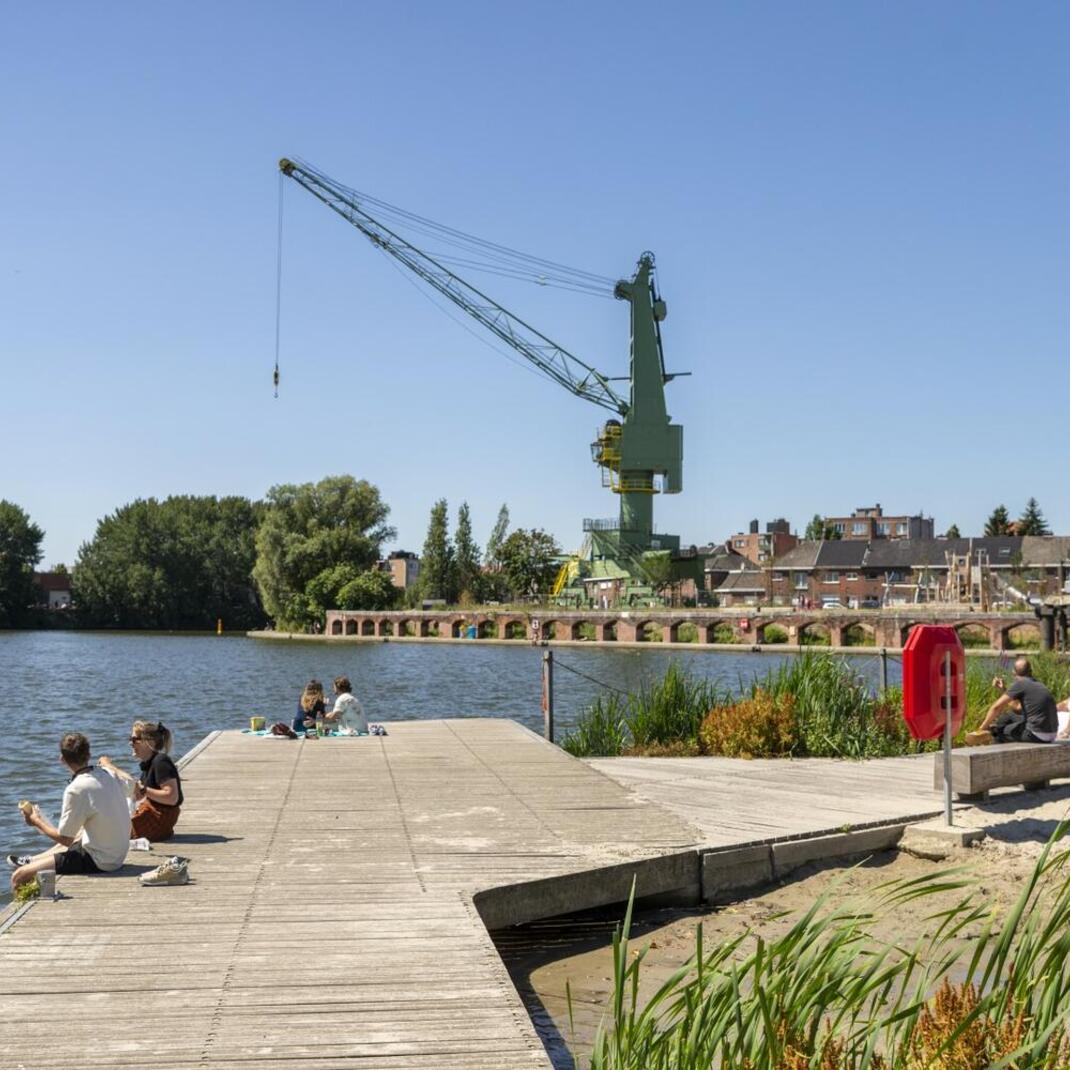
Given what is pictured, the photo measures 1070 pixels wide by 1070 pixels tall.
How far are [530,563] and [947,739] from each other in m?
90.3

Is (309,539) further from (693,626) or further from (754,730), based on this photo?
(754,730)

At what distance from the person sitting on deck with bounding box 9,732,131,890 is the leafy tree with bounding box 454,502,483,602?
9444 centimetres

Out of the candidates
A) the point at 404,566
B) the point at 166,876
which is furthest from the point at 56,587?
the point at 166,876

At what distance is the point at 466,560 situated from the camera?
104m

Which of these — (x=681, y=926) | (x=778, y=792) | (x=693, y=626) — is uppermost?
(x=693, y=626)

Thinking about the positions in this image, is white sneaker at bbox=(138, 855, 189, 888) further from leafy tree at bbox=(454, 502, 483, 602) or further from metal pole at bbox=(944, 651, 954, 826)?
leafy tree at bbox=(454, 502, 483, 602)

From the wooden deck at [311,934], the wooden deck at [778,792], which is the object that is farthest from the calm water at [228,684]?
the wooden deck at [778,792]

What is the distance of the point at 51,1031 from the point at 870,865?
665 centimetres

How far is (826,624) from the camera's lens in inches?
2869

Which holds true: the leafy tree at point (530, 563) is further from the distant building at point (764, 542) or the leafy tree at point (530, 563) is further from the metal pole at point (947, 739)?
the metal pole at point (947, 739)

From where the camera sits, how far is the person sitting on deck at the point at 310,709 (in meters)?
16.8

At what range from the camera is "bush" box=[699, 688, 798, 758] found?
566 inches

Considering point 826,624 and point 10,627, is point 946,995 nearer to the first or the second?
point 826,624

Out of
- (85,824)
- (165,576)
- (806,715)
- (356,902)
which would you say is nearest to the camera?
(356,902)
